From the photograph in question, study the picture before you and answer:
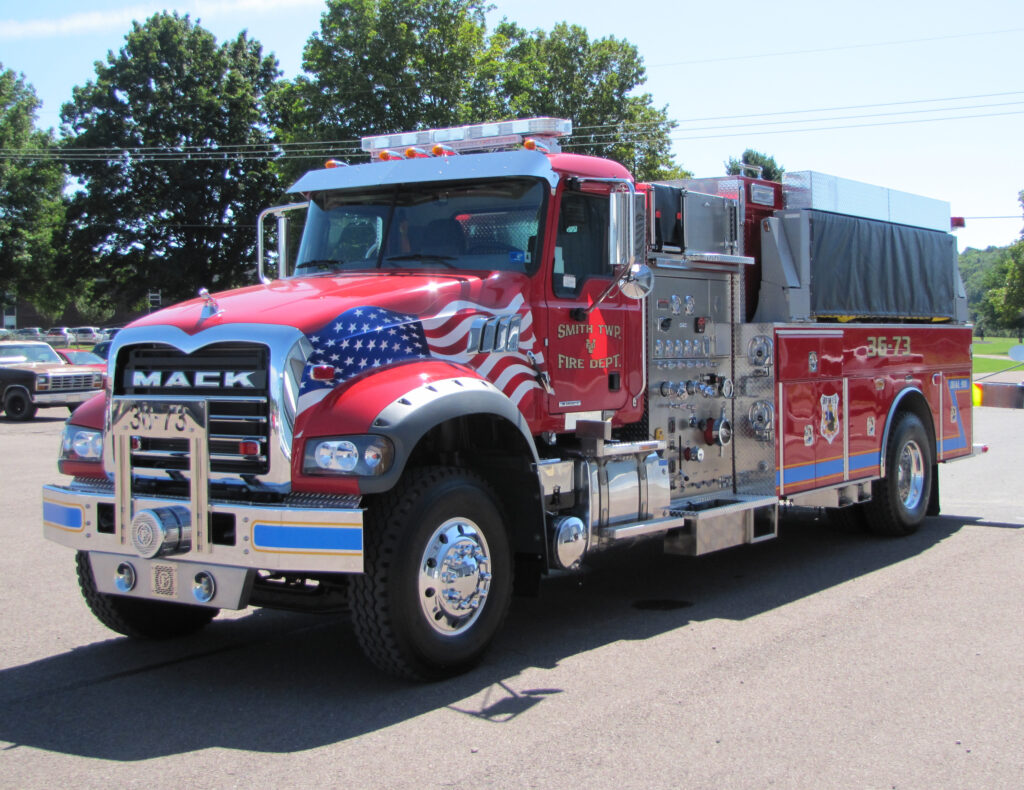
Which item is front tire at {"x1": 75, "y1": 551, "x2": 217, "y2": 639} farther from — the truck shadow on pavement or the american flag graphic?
the american flag graphic

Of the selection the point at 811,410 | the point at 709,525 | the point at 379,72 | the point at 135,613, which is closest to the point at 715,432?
the point at 709,525

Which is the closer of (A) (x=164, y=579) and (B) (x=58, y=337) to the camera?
(A) (x=164, y=579)

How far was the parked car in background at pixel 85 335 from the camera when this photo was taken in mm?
79500

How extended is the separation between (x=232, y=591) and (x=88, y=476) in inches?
52.1

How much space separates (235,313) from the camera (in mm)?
5594

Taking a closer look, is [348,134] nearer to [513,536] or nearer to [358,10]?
[358,10]

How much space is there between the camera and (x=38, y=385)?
78.3ft

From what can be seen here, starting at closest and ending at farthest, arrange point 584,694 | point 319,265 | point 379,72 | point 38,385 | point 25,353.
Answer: point 584,694 < point 319,265 < point 38,385 < point 25,353 < point 379,72

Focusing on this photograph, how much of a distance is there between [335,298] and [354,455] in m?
1.03

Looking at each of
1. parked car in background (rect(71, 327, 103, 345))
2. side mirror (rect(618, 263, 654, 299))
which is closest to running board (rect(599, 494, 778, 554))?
side mirror (rect(618, 263, 654, 299))

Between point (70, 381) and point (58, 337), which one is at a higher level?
point (58, 337)

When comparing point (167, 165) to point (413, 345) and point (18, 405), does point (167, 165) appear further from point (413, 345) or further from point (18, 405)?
point (413, 345)

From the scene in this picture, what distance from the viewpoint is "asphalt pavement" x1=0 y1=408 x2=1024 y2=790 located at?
14.4 ft

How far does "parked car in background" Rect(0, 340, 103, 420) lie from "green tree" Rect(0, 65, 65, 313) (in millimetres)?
23707
